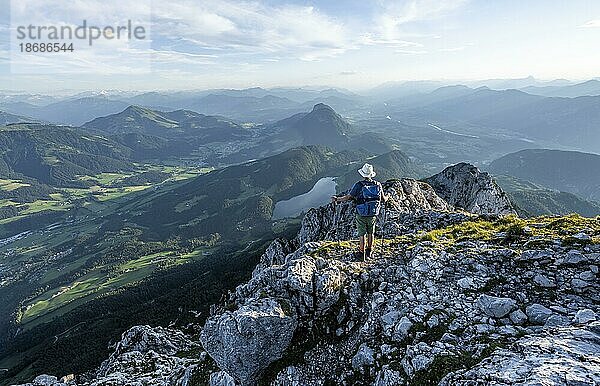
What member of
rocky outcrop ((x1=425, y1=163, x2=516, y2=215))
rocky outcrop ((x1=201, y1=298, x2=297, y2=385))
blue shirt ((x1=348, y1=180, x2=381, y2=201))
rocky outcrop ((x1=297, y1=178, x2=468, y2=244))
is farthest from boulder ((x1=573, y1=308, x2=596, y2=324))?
rocky outcrop ((x1=425, y1=163, x2=516, y2=215))

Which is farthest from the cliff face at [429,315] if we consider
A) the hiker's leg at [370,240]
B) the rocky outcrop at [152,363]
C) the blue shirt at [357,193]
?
the rocky outcrop at [152,363]

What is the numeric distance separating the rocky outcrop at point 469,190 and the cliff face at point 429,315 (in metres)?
50.6

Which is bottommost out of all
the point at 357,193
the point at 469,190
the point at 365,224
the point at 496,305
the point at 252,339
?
the point at 469,190

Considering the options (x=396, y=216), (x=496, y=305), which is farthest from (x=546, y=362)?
(x=396, y=216)

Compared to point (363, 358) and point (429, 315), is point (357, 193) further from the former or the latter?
point (363, 358)

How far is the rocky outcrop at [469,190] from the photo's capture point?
69.6m

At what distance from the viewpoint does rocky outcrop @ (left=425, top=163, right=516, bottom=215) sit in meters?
69.6

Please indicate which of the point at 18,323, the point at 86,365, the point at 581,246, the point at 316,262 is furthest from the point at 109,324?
the point at 581,246

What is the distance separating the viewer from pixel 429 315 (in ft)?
44.8

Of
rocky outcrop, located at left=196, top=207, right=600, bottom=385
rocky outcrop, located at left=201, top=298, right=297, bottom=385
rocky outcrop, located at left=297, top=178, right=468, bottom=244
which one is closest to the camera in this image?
rocky outcrop, located at left=196, top=207, right=600, bottom=385

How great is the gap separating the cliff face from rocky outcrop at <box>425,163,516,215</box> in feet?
166

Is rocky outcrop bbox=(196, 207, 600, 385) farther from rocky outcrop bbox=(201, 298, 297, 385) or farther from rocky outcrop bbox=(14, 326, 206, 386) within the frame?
rocky outcrop bbox=(14, 326, 206, 386)

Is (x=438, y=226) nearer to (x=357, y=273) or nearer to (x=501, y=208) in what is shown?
(x=357, y=273)

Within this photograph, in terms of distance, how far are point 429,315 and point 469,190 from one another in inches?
2615
